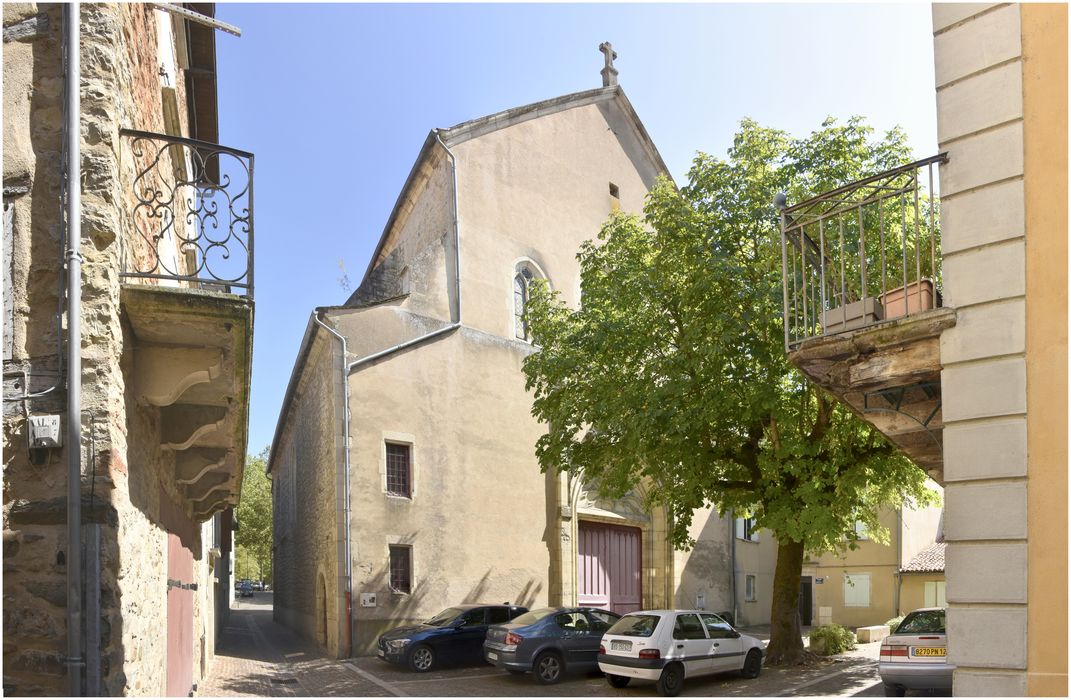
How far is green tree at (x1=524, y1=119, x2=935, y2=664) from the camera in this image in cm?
1346

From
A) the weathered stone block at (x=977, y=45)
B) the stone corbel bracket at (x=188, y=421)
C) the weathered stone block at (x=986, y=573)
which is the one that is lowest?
the weathered stone block at (x=986, y=573)

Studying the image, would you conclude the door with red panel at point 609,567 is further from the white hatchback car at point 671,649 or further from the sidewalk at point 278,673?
the white hatchback car at point 671,649

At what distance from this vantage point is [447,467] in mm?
19469

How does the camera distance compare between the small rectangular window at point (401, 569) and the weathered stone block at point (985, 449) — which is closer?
the weathered stone block at point (985, 449)

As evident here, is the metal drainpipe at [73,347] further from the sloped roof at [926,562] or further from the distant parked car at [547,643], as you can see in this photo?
the sloped roof at [926,562]

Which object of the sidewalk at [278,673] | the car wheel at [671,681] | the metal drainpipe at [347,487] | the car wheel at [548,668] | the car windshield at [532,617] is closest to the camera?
the car wheel at [671,681]

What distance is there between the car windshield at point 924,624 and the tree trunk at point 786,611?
2.80 metres

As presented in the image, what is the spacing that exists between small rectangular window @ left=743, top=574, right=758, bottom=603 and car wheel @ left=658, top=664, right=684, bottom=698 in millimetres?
15492

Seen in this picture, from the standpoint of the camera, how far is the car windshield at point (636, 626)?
544 inches

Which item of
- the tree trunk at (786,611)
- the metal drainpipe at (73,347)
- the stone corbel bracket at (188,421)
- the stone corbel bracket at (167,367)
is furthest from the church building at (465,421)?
the metal drainpipe at (73,347)

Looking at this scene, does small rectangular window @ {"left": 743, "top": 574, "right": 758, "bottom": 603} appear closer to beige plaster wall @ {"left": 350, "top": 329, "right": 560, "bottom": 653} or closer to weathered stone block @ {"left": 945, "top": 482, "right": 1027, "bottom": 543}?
beige plaster wall @ {"left": 350, "top": 329, "right": 560, "bottom": 653}

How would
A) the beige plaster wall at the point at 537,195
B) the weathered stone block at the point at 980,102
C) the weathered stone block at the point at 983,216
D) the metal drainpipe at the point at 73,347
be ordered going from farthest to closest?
the beige plaster wall at the point at 537,195, the weathered stone block at the point at 980,102, the weathered stone block at the point at 983,216, the metal drainpipe at the point at 73,347

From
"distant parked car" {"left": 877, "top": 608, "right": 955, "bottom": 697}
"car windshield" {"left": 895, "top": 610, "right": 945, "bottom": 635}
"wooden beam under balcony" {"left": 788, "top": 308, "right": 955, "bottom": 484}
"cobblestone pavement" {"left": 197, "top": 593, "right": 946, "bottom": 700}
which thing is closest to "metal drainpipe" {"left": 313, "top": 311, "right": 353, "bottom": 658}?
"cobblestone pavement" {"left": 197, "top": 593, "right": 946, "bottom": 700}

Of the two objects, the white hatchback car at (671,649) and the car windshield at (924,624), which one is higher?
the car windshield at (924,624)
